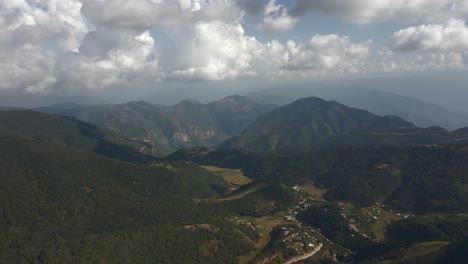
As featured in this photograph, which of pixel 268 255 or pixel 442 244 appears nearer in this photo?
pixel 442 244

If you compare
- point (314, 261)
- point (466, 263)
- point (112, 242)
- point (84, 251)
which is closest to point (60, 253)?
point (84, 251)

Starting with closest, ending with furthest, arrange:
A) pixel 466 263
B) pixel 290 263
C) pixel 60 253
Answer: pixel 466 263 < pixel 60 253 < pixel 290 263

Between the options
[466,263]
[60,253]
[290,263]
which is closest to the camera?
[466,263]

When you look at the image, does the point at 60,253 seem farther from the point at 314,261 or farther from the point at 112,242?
the point at 314,261

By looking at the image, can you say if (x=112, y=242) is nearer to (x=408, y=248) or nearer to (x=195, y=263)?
(x=195, y=263)

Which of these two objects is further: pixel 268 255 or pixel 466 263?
pixel 268 255

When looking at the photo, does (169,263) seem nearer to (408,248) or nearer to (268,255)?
(268,255)

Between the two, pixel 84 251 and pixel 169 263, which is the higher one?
pixel 84 251

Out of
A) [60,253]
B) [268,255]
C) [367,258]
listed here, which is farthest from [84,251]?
[367,258]
